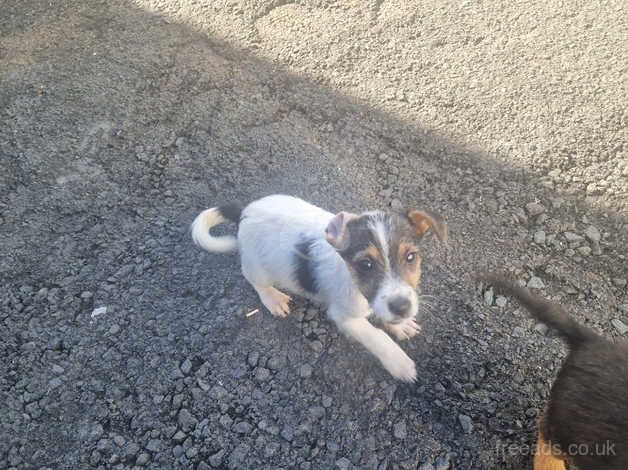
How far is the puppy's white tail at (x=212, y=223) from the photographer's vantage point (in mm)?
3396

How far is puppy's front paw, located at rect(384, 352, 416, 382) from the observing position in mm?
3121

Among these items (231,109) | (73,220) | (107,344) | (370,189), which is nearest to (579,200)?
(370,189)

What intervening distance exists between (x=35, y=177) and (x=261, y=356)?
2.65 m

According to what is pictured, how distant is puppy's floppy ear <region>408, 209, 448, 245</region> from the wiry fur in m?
0.54

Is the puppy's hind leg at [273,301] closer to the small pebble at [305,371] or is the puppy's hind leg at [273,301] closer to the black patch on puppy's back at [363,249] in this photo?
the small pebble at [305,371]

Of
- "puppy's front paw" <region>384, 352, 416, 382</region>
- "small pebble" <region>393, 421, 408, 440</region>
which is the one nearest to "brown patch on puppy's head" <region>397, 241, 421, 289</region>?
"puppy's front paw" <region>384, 352, 416, 382</region>

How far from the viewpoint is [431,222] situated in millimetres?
2701

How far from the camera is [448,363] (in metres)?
3.20

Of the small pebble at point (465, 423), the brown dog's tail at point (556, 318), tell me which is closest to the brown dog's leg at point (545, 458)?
the small pebble at point (465, 423)

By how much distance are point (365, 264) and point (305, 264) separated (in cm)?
57

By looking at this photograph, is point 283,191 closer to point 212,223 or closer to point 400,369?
point 212,223

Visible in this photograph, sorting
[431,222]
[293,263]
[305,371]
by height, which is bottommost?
[305,371]

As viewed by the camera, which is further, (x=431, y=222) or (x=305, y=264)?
(x=305, y=264)

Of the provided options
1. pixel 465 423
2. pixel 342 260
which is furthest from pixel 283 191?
pixel 465 423
